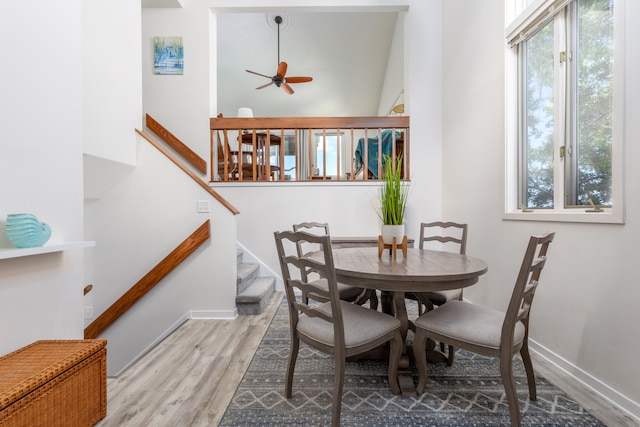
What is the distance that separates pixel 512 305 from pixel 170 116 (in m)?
3.89

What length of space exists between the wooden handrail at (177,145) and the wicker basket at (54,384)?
2.46 m

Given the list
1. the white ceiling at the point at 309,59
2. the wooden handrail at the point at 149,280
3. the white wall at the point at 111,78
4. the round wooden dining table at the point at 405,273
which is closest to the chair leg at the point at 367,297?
the round wooden dining table at the point at 405,273

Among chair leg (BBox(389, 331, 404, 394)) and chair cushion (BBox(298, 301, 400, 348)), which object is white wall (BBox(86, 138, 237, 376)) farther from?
chair leg (BBox(389, 331, 404, 394))

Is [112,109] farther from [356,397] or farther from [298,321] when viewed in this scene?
[356,397]

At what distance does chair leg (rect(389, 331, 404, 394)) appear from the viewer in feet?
4.88

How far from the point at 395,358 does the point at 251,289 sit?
1.88 metres

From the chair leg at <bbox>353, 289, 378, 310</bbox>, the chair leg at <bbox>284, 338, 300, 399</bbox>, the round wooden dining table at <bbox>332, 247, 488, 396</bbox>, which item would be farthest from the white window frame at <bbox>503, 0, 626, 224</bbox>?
the chair leg at <bbox>284, 338, 300, 399</bbox>

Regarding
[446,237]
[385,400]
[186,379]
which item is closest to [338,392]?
[385,400]

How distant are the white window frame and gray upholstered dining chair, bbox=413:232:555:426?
0.51 meters

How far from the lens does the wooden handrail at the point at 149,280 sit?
105 inches

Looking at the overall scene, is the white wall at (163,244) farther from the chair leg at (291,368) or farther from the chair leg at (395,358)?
the chair leg at (395,358)

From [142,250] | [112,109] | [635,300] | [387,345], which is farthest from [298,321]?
[112,109]

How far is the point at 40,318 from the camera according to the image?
148cm

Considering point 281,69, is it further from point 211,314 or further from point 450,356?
point 450,356
